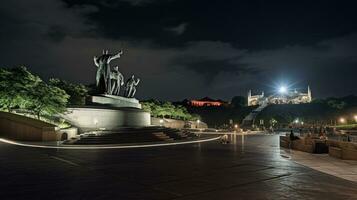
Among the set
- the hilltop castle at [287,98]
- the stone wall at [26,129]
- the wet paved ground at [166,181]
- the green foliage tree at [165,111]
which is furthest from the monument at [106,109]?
the hilltop castle at [287,98]

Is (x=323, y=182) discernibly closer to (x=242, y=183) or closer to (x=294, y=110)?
(x=242, y=183)

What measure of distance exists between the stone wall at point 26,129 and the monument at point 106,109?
4574 millimetres

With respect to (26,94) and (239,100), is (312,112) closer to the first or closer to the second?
(239,100)

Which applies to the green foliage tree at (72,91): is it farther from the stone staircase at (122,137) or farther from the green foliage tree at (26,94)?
the stone staircase at (122,137)

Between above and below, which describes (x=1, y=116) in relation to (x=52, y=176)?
above

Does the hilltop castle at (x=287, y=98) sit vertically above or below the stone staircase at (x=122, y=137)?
above

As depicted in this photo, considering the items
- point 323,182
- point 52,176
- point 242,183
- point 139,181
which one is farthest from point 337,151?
point 52,176

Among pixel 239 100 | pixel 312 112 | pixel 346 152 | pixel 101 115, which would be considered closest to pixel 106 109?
pixel 101 115

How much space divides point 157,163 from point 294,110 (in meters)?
140

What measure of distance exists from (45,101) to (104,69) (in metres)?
8.01

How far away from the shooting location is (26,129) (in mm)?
31062

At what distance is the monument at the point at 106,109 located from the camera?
35438 mm

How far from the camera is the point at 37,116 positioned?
3591 centimetres

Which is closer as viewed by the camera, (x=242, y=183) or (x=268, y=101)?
(x=242, y=183)
